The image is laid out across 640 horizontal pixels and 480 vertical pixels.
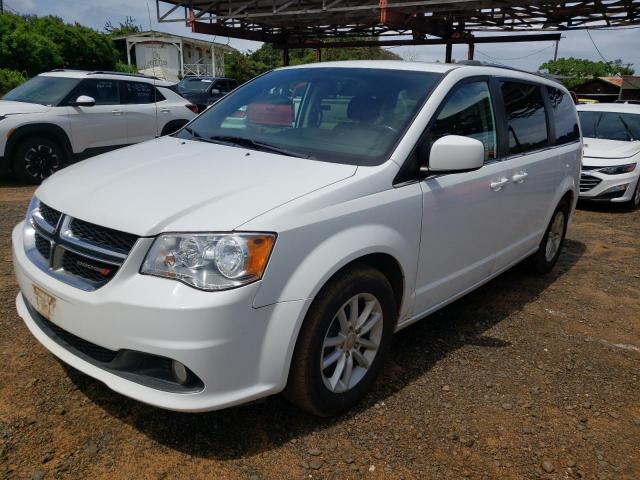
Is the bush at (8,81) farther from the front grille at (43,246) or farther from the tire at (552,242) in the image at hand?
the tire at (552,242)

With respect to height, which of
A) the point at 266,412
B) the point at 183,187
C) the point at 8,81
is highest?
the point at 8,81

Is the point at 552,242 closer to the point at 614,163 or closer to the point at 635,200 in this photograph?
the point at 614,163

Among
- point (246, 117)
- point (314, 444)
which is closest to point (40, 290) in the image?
point (314, 444)

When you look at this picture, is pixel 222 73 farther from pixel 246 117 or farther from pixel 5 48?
pixel 246 117

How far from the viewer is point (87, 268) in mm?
2426

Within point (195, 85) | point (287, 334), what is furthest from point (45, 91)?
point (195, 85)

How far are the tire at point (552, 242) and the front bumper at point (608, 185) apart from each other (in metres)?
3.55

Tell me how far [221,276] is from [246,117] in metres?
1.68

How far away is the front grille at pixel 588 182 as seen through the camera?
27.9 feet

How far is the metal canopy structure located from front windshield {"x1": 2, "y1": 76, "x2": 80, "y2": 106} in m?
6.80

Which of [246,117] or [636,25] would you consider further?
[636,25]

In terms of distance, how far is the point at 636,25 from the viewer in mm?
13023

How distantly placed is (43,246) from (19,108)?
6340mm

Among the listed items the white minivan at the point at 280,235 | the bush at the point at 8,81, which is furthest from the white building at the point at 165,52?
the white minivan at the point at 280,235
